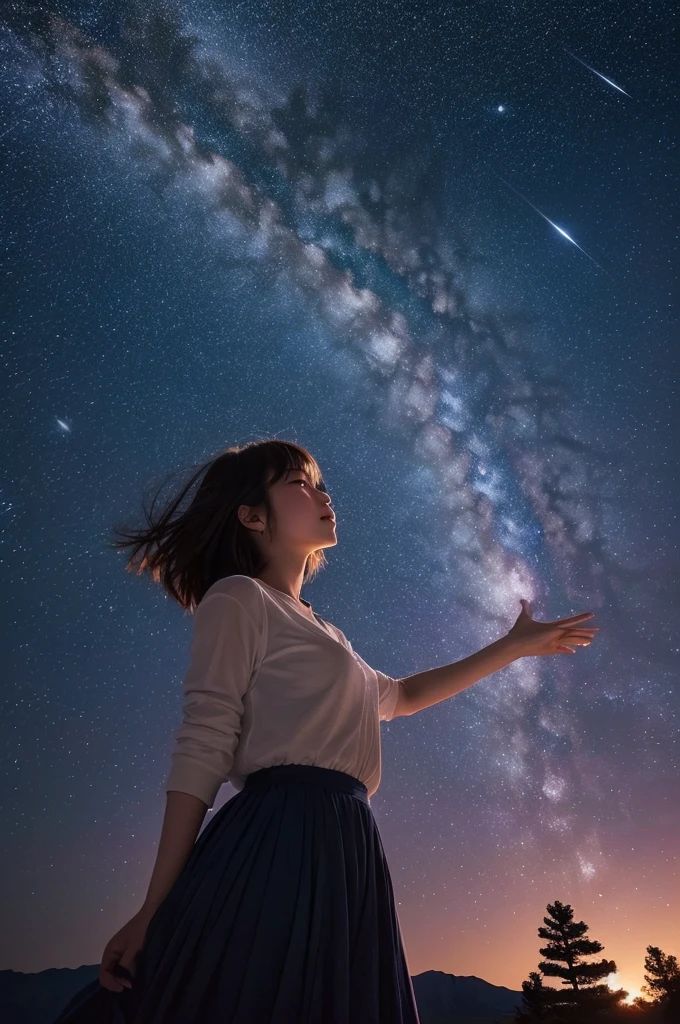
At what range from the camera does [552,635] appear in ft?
8.61

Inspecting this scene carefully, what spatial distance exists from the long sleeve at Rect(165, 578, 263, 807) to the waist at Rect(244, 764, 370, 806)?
0.10 meters

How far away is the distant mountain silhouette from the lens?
64938mm

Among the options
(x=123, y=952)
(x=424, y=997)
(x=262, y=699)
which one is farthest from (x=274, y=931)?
(x=424, y=997)

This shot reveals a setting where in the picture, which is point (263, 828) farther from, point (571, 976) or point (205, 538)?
point (571, 976)

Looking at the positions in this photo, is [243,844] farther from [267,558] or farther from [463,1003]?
[463,1003]

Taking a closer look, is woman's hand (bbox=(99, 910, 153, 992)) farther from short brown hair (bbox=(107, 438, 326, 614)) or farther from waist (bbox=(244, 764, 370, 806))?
short brown hair (bbox=(107, 438, 326, 614))

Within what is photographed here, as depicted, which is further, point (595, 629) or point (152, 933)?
point (595, 629)

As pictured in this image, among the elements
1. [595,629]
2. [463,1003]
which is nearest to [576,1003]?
[595,629]

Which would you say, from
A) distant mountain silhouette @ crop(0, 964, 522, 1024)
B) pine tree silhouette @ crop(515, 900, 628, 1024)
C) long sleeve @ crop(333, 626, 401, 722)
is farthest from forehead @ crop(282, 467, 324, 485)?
distant mountain silhouette @ crop(0, 964, 522, 1024)

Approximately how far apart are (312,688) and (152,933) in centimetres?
70

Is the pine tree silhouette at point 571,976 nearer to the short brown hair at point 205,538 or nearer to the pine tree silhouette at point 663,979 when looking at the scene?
the pine tree silhouette at point 663,979

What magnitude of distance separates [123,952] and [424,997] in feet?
391

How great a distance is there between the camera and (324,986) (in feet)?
4.90

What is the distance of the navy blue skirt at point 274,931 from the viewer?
1435 mm
